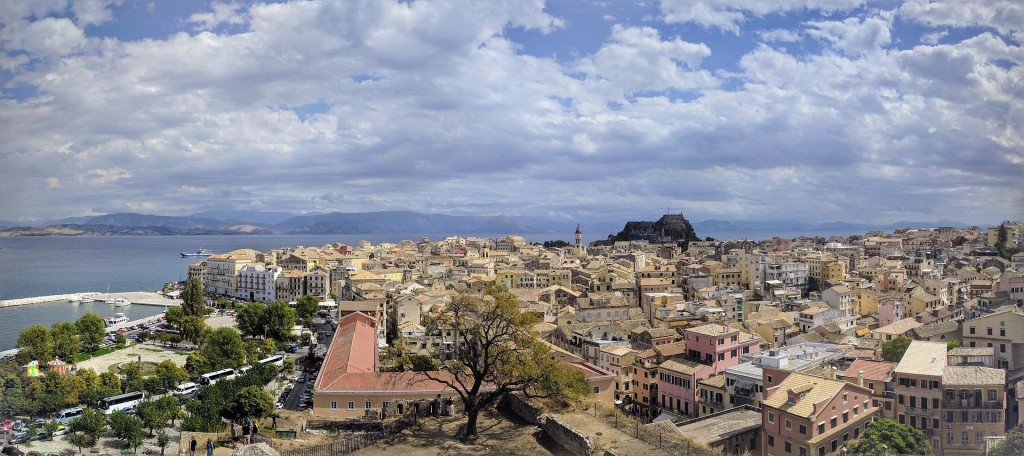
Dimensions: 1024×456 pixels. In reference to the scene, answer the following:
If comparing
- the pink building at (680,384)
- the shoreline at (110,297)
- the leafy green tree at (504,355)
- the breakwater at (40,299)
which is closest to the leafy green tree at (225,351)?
the pink building at (680,384)

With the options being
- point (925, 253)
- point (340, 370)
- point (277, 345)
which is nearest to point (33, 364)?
point (277, 345)

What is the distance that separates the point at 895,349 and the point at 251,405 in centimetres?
1974

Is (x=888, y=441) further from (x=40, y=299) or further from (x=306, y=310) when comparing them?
(x=40, y=299)

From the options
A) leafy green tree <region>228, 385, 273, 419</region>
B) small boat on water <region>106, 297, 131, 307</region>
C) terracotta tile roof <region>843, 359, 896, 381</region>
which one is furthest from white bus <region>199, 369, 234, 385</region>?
small boat on water <region>106, 297, 131, 307</region>

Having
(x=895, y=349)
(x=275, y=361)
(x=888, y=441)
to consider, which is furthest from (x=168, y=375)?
(x=895, y=349)

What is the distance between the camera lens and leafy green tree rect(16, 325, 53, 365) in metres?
29.1

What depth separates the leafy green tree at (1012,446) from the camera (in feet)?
39.0

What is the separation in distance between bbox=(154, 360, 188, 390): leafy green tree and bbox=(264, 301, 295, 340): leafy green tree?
10.2m

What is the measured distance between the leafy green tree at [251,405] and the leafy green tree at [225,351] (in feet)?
38.6

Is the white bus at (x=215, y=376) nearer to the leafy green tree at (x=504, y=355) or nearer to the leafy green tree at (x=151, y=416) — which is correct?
the leafy green tree at (x=151, y=416)

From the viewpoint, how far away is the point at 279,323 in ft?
121

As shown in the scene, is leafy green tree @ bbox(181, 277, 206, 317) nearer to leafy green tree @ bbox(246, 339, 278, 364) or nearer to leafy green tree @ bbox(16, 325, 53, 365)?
leafy green tree @ bbox(246, 339, 278, 364)

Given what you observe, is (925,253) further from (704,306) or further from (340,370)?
(340,370)

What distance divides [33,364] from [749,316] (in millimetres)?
29882
